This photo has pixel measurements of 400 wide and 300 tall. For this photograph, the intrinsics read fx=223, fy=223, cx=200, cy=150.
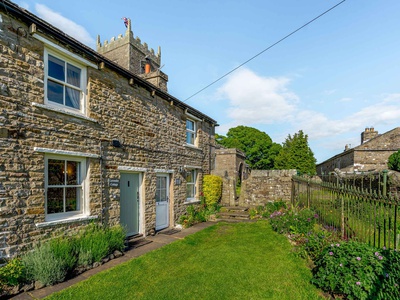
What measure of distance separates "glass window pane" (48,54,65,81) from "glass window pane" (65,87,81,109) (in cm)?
36

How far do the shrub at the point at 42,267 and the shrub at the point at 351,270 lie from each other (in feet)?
18.1

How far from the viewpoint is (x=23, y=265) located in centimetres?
469

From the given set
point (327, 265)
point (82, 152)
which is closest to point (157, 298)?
point (327, 265)

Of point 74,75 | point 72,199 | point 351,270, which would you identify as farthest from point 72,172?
point 351,270

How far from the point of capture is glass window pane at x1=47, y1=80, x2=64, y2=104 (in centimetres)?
579

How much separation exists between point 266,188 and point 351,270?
9.71 meters

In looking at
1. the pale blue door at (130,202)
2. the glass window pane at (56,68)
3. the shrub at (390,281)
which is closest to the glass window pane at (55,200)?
the pale blue door at (130,202)

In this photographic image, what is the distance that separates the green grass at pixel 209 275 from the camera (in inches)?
176

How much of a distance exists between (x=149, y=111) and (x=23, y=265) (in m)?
6.24

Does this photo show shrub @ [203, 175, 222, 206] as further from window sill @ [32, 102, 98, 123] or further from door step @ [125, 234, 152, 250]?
window sill @ [32, 102, 98, 123]

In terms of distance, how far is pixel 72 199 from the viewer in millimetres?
6211

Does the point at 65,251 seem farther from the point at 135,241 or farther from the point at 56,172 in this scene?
the point at 135,241

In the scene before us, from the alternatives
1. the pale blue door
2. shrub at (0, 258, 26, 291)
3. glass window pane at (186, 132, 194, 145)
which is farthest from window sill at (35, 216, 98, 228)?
glass window pane at (186, 132, 194, 145)

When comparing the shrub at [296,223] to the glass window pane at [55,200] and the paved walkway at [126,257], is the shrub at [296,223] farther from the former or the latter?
the glass window pane at [55,200]
